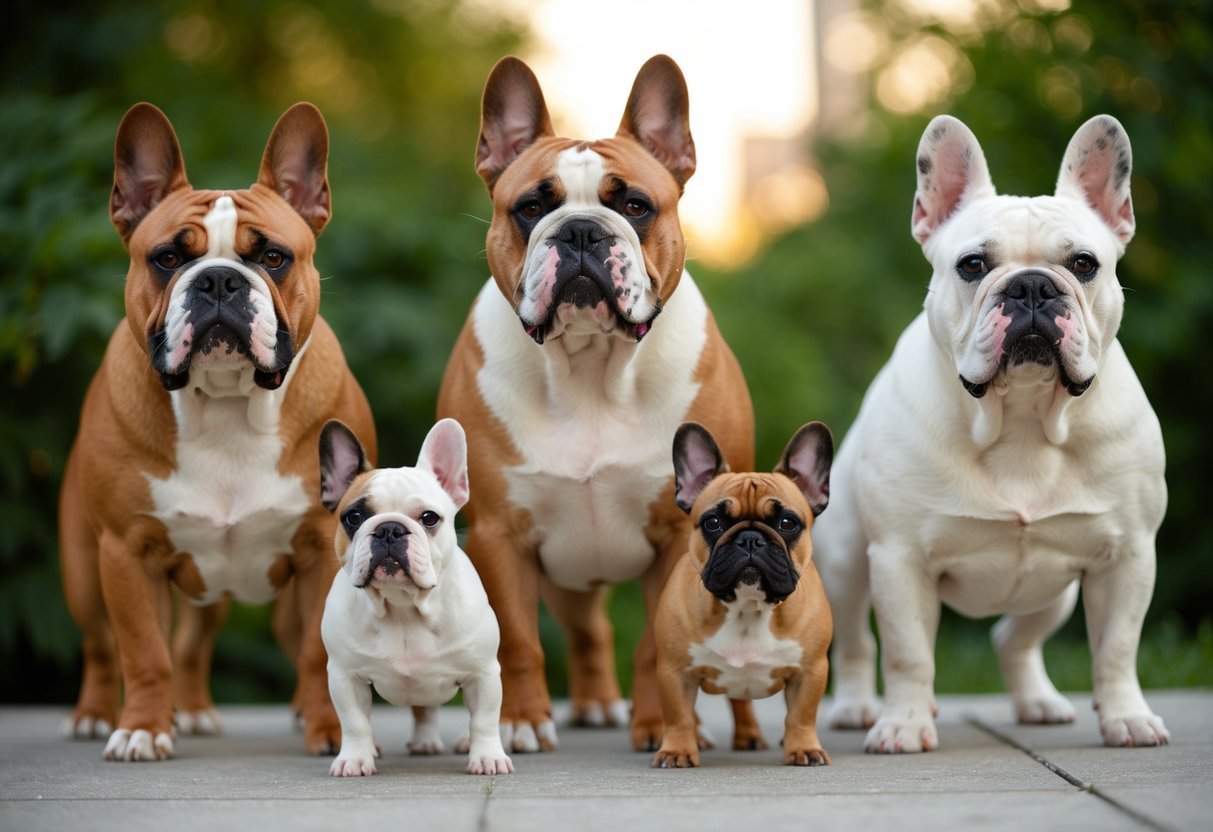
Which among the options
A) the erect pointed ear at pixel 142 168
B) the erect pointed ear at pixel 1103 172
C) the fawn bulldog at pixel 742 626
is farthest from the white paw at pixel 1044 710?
the erect pointed ear at pixel 142 168

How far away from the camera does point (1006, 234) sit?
16.4ft

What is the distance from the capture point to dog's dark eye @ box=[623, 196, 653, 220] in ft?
17.0

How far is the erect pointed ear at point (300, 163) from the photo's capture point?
550 cm

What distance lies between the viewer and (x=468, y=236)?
981 cm

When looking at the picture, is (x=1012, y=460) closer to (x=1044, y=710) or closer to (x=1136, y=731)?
(x=1136, y=731)

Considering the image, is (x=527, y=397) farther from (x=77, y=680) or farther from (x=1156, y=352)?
(x=1156, y=352)

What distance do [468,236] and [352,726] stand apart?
18.3ft

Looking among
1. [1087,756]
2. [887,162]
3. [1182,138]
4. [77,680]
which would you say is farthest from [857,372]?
[1087,756]

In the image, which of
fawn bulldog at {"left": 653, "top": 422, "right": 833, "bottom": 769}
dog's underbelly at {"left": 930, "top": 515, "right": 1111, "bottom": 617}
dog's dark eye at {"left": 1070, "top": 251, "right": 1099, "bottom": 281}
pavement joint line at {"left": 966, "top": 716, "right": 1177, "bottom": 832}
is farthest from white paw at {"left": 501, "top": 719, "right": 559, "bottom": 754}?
dog's dark eye at {"left": 1070, "top": 251, "right": 1099, "bottom": 281}

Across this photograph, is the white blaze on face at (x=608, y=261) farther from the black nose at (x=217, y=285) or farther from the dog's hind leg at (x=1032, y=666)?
the dog's hind leg at (x=1032, y=666)

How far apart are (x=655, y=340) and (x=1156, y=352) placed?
597 centimetres

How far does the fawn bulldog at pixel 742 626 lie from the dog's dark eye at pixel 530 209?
3.09ft

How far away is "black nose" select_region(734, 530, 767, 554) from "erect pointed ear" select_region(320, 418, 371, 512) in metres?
1.31

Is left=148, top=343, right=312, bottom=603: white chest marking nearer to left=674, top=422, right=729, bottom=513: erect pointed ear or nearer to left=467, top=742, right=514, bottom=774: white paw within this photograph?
left=467, top=742, right=514, bottom=774: white paw
